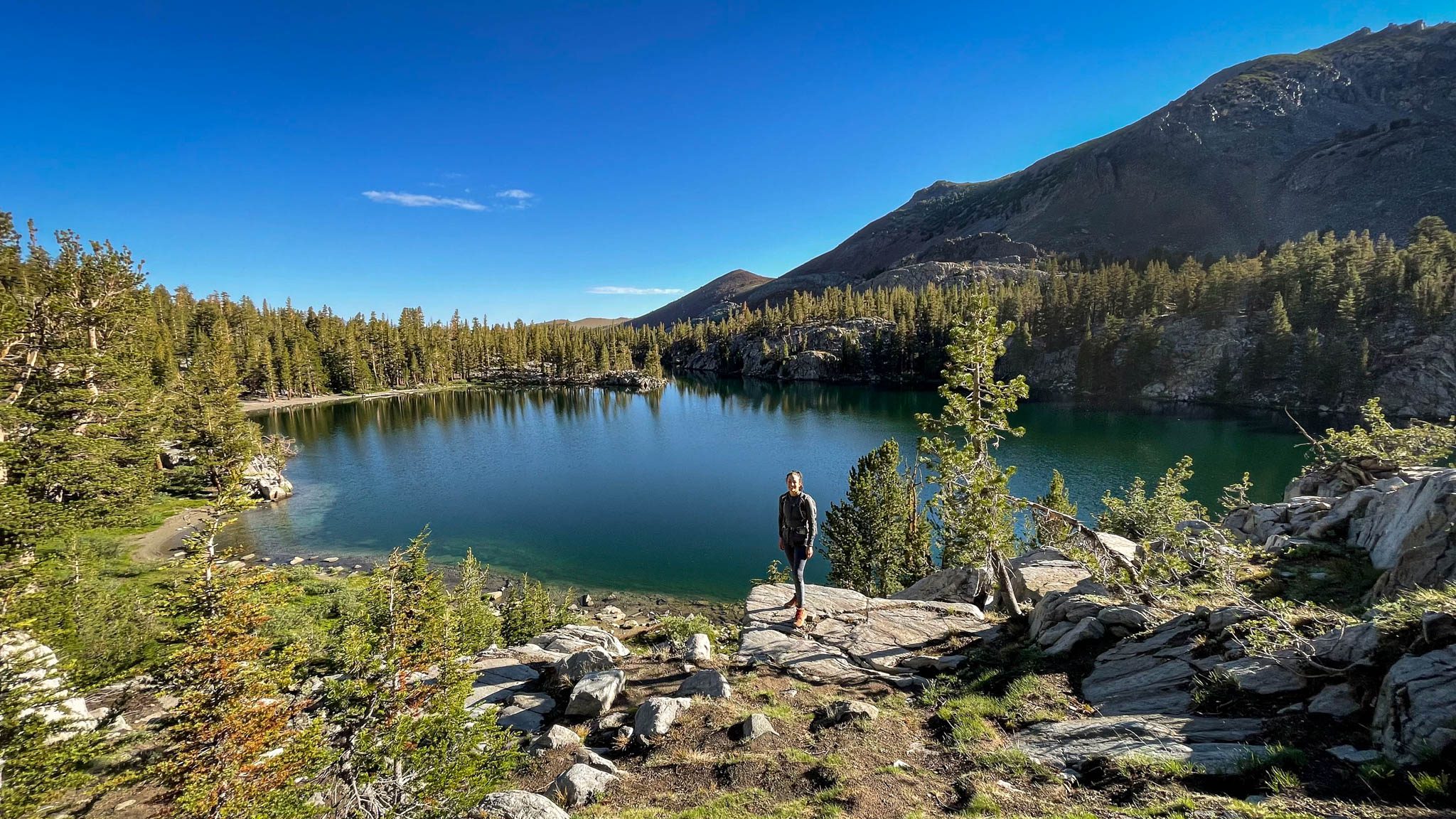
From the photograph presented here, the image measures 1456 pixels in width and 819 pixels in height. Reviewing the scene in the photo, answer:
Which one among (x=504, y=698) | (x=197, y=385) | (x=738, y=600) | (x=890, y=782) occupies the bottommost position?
(x=738, y=600)

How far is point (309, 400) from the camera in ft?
355

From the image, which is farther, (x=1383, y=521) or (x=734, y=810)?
(x=1383, y=521)

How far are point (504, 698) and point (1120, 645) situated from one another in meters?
12.1

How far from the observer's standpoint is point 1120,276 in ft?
363

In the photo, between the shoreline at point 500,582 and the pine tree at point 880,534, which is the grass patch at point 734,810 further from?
the pine tree at point 880,534

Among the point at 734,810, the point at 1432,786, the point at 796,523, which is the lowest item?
the point at 734,810

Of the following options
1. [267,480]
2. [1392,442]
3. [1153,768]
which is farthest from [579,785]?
[267,480]

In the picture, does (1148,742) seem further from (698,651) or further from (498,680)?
(498,680)

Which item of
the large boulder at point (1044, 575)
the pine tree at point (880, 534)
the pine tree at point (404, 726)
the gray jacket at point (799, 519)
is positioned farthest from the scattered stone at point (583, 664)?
the pine tree at point (880, 534)

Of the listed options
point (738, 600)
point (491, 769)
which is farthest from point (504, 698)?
point (738, 600)

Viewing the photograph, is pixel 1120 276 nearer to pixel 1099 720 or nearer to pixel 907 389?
pixel 907 389

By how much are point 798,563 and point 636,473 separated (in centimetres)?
4803

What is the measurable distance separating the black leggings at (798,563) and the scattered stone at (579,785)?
517 cm

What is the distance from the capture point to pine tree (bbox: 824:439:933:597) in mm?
28641
